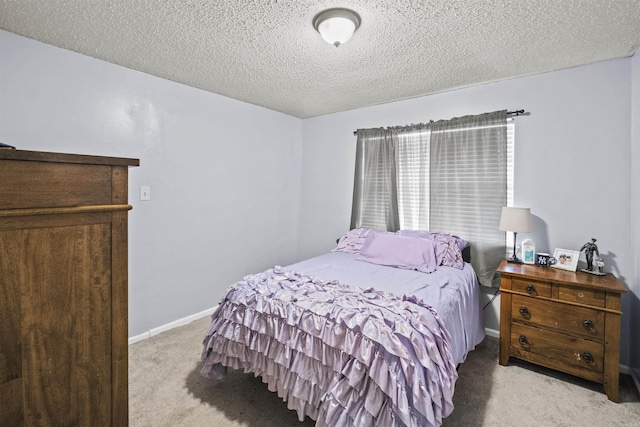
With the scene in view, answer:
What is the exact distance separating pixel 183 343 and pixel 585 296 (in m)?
3.10

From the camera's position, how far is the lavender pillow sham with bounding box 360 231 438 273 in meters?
2.63

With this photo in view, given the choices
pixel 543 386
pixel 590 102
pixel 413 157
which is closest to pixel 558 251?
pixel 543 386

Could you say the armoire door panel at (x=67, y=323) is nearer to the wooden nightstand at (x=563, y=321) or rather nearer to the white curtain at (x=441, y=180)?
the wooden nightstand at (x=563, y=321)

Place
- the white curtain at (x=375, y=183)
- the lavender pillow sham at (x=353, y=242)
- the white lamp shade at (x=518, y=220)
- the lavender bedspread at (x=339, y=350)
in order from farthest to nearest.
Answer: the white curtain at (x=375, y=183)
the lavender pillow sham at (x=353, y=242)
the white lamp shade at (x=518, y=220)
the lavender bedspread at (x=339, y=350)

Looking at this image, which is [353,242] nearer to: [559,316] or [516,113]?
[559,316]

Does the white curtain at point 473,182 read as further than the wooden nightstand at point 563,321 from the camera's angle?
Yes

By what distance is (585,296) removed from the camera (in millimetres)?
2066

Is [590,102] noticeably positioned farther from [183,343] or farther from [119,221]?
[183,343]

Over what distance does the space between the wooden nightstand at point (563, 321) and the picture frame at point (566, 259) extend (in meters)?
0.06

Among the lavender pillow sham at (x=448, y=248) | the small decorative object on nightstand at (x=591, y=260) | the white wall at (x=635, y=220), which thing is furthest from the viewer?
the lavender pillow sham at (x=448, y=248)

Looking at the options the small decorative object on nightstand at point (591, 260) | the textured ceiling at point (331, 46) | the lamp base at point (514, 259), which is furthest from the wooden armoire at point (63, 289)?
the small decorative object on nightstand at point (591, 260)

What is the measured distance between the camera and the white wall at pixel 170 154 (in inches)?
87.4

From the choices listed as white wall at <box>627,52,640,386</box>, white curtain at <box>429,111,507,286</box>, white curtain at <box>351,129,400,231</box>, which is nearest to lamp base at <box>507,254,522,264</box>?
white curtain at <box>429,111,507,286</box>

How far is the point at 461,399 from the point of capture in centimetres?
195
